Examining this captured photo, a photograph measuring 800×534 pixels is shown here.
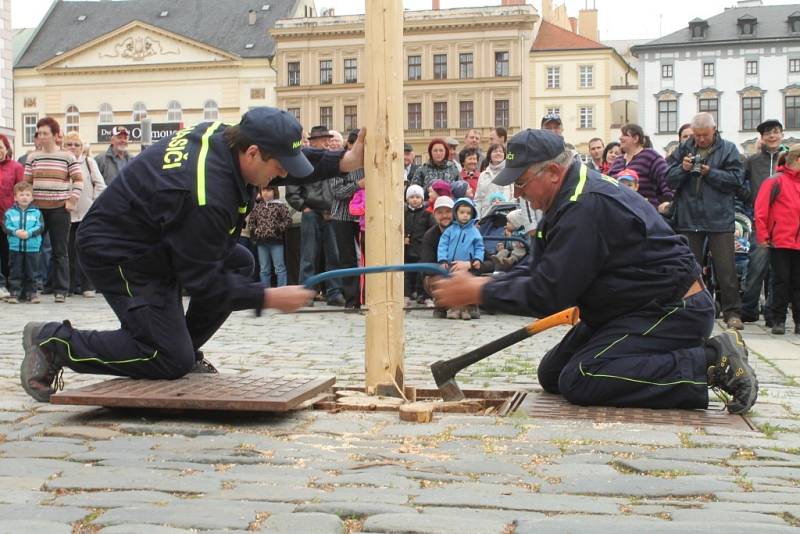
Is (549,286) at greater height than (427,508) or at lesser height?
greater

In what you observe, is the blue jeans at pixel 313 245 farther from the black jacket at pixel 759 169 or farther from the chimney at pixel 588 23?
the chimney at pixel 588 23

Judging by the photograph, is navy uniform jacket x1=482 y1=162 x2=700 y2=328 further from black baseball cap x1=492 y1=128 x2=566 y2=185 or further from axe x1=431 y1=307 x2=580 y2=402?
axe x1=431 y1=307 x2=580 y2=402

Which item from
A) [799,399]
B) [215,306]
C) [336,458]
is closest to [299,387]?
[215,306]

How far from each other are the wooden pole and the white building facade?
2506 inches

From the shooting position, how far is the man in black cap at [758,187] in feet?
39.1

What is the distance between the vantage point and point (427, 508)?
357 cm

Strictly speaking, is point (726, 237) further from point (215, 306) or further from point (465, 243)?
point (215, 306)

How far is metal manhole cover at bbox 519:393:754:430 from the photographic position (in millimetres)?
5289

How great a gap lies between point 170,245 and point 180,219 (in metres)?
0.14

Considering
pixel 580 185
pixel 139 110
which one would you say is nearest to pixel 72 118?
pixel 139 110

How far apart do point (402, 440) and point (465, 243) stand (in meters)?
7.09

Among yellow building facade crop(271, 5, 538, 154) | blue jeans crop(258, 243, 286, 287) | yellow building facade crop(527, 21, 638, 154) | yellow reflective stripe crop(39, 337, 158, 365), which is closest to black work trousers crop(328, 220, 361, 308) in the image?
blue jeans crop(258, 243, 286, 287)

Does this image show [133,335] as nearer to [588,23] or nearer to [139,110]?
[139,110]

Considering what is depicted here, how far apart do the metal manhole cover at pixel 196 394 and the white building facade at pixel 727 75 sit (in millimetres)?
64308
